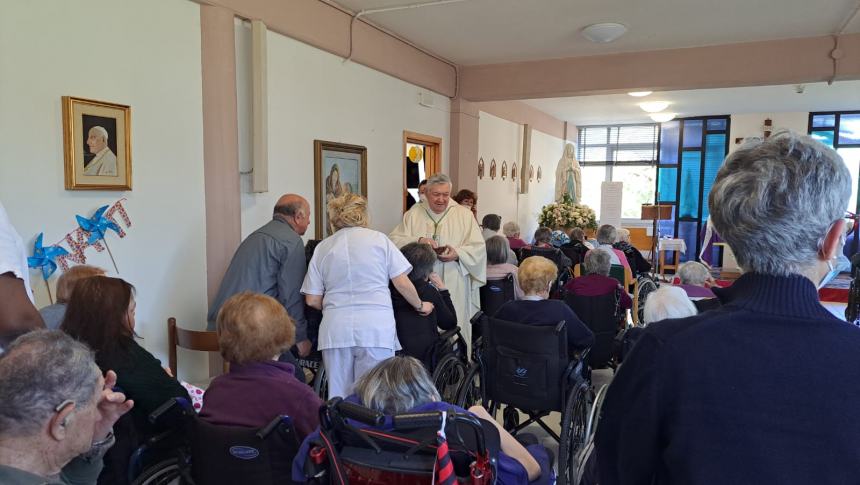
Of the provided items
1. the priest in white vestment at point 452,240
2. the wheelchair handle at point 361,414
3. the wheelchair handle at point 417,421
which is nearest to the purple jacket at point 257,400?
the wheelchair handle at point 361,414

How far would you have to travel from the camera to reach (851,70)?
5.23 m

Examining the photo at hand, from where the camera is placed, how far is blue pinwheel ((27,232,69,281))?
2602mm

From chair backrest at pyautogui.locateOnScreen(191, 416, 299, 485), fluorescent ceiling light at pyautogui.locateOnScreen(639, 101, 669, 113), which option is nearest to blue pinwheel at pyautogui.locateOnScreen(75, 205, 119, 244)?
chair backrest at pyautogui.locateOnScreen(191, 416, 299, 485)

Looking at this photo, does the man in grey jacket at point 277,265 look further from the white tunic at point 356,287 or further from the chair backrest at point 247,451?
the chair backrest at point 247,451

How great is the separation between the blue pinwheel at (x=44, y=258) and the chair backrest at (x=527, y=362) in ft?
6.51

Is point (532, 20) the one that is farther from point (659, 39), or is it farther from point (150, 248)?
point (150, 248)

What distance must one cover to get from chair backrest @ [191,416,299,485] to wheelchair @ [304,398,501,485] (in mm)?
209

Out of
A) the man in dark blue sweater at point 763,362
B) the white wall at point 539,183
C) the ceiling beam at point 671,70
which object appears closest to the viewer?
the man in dark blue sweater at point 763,362

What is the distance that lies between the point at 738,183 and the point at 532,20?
4362mm

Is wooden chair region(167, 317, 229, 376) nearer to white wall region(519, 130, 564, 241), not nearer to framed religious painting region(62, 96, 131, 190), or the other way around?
framed religious painting region(62, 96, 131, 190)

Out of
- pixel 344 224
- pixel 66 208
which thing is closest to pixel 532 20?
pixel 344 224

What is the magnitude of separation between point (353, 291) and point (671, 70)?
14.6 ft

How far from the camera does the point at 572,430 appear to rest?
2.72 m

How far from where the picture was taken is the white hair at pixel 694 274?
3996 mm
